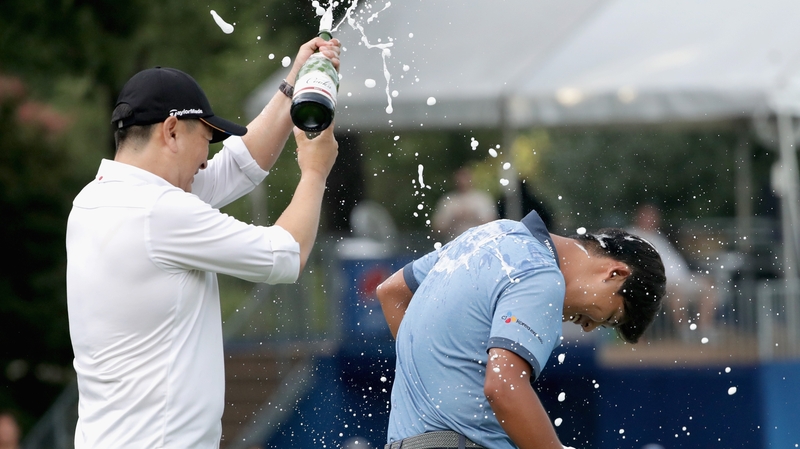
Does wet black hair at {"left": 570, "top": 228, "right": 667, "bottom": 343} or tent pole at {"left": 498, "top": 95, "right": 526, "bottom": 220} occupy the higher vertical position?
tent pole at {"left": 498, "top": 95, "right": 526, "bottom": 220}

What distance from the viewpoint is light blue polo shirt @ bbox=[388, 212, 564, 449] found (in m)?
2.88

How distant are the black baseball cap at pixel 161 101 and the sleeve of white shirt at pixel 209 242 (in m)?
0.25

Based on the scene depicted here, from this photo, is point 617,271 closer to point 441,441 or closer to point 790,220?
point 441,441

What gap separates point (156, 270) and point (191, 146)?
1.33ft

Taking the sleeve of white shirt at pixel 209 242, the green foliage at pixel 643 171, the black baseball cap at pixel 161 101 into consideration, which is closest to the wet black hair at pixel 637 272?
the sleeve of white shirt at pixel 209 242

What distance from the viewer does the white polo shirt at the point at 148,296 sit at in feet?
9.27

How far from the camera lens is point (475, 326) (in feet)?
9.90

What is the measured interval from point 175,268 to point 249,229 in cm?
23

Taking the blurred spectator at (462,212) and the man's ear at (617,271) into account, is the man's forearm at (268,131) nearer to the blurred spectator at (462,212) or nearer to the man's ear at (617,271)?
the man's ear at (617,271)

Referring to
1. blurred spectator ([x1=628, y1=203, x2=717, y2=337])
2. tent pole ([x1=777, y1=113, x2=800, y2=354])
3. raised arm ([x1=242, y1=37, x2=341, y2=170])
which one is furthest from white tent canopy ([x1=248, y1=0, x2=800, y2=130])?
raised arm ([x1=242, y1=37, x2=341, y2=170])

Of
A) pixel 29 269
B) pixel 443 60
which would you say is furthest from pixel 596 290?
pixel 29 269

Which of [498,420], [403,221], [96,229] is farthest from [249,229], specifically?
[403,221]

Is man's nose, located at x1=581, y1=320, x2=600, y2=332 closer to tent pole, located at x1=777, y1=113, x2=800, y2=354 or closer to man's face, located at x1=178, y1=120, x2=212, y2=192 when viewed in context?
man's face, located at x1=178, y1=120, x2=212, y2=192

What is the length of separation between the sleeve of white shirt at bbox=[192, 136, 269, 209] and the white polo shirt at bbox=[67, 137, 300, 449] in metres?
0.57
